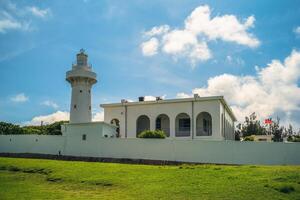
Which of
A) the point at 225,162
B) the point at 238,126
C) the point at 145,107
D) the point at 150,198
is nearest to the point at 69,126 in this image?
the point at 145,107

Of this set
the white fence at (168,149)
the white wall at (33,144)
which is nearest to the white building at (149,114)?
the white wall at (33,144)

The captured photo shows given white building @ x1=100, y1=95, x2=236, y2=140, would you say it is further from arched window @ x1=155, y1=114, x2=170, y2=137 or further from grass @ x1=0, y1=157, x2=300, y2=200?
grass @ x1=0, y1=157, x2=300, y2=200

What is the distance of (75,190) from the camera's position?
51.4 ft

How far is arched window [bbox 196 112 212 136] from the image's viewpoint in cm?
3209

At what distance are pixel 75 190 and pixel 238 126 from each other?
45536 millimetres

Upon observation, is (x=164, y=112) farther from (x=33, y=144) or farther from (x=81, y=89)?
(x=33, y=144)

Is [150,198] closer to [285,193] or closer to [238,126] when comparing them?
[285,193]

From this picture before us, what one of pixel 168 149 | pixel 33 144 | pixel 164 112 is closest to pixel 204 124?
pixel 164 112

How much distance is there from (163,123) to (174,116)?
7.81 feet

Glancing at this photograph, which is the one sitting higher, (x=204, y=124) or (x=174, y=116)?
(x=174, y=116)

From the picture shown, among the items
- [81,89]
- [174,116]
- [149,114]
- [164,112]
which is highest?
[81,89]

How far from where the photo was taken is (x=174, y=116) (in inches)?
1248

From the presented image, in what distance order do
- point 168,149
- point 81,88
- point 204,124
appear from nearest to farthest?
1. point 168,149
2. point 204,124
3. point 81,88

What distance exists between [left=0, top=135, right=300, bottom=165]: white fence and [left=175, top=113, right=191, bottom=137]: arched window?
618cm
